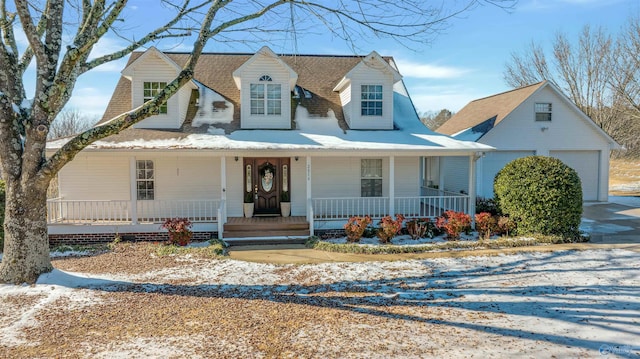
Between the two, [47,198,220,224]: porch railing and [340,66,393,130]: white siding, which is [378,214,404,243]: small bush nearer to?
[340,66,393,130]: white siding

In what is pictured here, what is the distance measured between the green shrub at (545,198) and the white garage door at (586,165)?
25.1 feet

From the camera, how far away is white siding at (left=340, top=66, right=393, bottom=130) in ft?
43.2

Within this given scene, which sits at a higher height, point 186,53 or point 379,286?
point 186,53

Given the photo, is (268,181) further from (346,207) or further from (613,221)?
(613,221)

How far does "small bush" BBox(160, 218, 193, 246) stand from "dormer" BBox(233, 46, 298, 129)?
399cm

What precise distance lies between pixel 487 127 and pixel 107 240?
14951 millimetres

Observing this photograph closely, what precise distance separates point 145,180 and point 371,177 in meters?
7.54

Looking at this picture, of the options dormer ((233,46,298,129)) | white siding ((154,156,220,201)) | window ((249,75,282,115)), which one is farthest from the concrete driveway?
white siding ((154,156,220,201))

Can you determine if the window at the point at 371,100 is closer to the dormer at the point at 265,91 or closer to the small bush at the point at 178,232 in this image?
the dormer at the point at 265,91

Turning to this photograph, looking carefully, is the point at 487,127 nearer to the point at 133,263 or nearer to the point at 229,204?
the point at 229,204

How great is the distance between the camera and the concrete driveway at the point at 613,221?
35.2 feet

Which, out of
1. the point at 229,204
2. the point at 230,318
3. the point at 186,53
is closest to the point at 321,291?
the point at 230,318

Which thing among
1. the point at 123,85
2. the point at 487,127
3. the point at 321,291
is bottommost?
the point at 321,291

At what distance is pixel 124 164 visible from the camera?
12.5 metres
